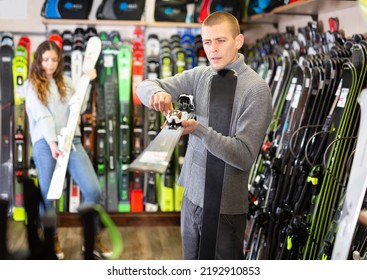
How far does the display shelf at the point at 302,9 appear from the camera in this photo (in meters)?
2.34

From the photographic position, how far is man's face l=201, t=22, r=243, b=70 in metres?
1.47

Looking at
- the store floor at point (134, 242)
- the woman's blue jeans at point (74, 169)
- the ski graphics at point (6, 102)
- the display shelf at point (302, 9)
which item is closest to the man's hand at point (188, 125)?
the store floor at point (134, 242)

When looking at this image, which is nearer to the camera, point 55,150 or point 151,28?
point 55,150

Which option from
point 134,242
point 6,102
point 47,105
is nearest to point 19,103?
point 6,102

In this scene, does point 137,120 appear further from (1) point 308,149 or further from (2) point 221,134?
(2) point 221,134

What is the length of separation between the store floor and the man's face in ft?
1.79

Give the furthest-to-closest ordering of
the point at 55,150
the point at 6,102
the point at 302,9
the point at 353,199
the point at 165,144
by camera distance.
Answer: the point at 6,102 < the point at 302,9 < the point at 55,150 < the point at 353,199 < the point at 165,144

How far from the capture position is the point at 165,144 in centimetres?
129

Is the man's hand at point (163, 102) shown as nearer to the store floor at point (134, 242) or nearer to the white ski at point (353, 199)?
the store floor at point (134, 242)

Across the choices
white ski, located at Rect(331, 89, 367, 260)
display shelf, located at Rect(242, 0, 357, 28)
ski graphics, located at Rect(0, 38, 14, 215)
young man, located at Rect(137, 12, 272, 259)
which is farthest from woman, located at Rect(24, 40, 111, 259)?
ski graphics, located at Rect(0, 38, 14, 215)

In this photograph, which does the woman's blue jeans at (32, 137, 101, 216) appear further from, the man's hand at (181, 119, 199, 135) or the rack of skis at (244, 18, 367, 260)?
the rack of skis at (244, 18, 367, 260)

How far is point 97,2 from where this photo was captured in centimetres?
316

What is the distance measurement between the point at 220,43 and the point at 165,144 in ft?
1.16
